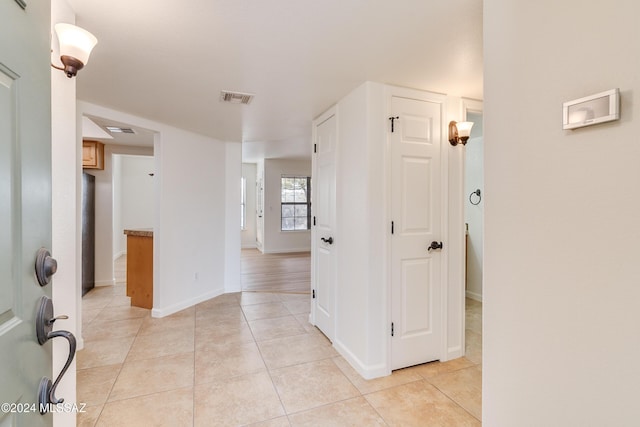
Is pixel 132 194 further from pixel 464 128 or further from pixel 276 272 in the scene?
pixel 464 128

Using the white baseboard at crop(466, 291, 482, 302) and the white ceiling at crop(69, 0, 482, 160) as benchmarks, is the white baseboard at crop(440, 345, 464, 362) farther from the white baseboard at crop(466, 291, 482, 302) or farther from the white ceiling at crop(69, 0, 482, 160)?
the white ceiling at crop(69, 0, 482, 160)

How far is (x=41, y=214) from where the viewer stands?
0.77 meters

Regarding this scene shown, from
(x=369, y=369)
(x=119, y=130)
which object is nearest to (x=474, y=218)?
(x=369, y=369)

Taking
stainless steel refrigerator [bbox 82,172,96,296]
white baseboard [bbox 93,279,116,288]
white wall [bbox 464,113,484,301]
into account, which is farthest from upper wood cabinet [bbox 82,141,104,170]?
white wall [bbox 464,113,484,301]

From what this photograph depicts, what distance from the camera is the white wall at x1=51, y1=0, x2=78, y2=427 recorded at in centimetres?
135

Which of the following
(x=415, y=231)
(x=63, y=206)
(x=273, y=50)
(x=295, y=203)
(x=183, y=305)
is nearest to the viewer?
(x=63, y=206)

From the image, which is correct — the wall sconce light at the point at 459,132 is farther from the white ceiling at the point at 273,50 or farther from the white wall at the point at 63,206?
the white wall at the point at 63,206

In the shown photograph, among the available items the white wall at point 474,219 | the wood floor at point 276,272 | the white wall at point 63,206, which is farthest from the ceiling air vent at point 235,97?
the white wall at point 474,219

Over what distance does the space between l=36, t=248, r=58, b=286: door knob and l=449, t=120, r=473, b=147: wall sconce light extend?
256 centimetres

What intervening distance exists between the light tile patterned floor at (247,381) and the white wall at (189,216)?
2.07 ft

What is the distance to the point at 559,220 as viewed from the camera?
3.20ft

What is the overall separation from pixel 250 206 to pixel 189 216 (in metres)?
4.85

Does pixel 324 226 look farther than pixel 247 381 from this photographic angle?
Yes

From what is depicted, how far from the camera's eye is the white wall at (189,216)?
3.41 m
